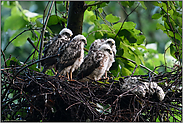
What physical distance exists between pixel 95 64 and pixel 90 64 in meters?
0.08

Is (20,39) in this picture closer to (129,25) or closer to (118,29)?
(118,29)

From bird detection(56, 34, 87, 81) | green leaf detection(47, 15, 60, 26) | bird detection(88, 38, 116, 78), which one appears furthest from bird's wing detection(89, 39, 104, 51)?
green leaf detection(47, 15, 60, 26)

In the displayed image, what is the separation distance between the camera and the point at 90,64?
2.82m

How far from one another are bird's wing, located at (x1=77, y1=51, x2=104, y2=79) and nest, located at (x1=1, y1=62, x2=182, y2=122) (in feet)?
1.68

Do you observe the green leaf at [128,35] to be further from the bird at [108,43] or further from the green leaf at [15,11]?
the green leaf at [15,11]

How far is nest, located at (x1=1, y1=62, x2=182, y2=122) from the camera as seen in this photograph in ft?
6.61

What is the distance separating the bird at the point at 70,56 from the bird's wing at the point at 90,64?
0.32 feet

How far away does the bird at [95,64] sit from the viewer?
9.16 feet

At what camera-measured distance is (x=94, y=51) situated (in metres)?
2.99

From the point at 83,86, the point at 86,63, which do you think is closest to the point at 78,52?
the point at 86,63

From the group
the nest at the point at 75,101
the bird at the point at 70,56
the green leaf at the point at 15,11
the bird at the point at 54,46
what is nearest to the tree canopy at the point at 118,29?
the bird at the point at 54,46

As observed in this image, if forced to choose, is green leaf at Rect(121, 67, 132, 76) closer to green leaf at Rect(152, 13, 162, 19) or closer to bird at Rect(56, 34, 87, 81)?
bird at Rect(56, 34, 87, 81)

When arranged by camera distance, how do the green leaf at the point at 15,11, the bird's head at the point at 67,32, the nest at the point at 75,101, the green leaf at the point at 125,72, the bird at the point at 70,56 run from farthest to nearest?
the green leaf at the point at 125,72 < the bird's head at the point at 67,32 < the bird at the point at 70,56 < the nest at the point at 75,101 < the green leaf at the point at 15,11

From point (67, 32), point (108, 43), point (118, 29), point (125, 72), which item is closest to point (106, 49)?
point (108, 43)
